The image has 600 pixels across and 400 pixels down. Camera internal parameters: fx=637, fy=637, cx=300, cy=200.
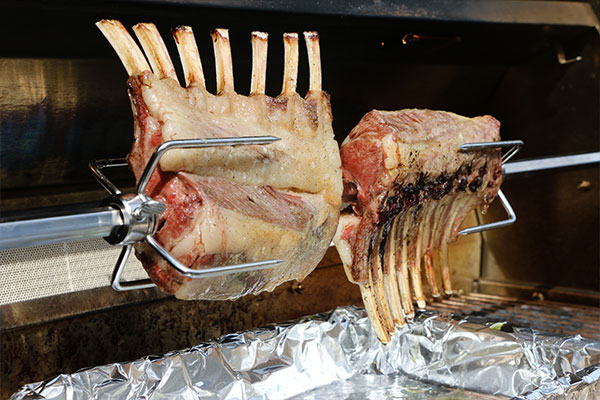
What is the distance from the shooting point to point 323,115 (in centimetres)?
158

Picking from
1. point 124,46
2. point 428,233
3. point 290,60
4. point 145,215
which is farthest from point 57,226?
point 428,233

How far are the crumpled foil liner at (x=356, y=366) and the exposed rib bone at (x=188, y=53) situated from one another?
88cm

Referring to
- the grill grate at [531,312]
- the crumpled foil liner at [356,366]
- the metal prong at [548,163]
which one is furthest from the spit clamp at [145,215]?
the grill grate at [531,312]

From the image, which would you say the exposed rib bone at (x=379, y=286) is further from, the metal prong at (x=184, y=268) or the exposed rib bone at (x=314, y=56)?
the metal prong at (x=184, y=268)

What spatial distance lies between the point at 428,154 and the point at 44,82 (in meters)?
1.03

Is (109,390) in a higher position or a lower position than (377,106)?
lower

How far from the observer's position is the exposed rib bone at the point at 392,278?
178 cm

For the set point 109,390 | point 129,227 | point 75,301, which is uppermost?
point 129,227

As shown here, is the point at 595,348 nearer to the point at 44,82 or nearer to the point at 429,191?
→ the point at 429,191

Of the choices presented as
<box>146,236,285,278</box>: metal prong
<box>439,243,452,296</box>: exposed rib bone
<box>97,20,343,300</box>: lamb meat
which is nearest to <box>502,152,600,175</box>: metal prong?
<box>439,243,452,296</box>: exposed rib bone

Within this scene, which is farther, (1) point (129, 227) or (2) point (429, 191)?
(2) point (429, 191)

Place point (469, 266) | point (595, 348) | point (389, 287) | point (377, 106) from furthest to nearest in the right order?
point (469, 266) < point (377, 106) < point (595, 348) < point (389, 287)

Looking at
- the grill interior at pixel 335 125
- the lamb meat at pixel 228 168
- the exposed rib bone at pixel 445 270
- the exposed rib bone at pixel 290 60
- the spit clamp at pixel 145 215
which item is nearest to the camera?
the spit clamp at pixel 145 215

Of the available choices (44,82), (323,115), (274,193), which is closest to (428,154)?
(323,115)
